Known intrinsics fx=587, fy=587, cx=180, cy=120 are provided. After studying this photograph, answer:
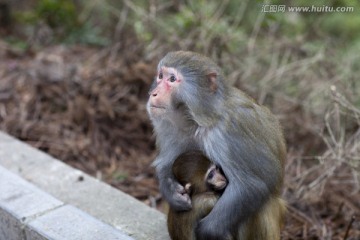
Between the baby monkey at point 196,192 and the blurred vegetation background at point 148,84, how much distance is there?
4.46 ft

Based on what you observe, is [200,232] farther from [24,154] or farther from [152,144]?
[152,144]

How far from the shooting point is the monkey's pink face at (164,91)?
342 cm

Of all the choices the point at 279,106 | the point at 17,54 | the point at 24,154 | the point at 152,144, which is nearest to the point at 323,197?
the point at 279,106

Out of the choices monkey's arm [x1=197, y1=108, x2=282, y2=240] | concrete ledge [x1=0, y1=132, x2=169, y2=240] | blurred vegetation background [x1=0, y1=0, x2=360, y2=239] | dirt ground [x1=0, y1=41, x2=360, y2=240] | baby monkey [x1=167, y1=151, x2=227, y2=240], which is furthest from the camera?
blurred vegetation background [x1=0, y1=0, x2=360, y2=239]

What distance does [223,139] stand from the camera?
3334 mm

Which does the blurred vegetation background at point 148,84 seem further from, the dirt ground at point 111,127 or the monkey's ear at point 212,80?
the monkey's ear at point 212,80

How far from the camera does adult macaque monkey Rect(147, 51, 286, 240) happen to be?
3.31m

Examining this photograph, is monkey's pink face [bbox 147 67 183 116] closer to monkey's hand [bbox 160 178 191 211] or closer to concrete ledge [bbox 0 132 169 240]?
monkey's hand [bbox 160 178 191 211]

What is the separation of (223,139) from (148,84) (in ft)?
10.4

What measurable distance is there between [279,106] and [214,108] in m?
3.03

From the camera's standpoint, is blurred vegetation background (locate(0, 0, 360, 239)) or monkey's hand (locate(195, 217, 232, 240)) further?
blurred vegetation background (locate(0, 0, 360, 239))

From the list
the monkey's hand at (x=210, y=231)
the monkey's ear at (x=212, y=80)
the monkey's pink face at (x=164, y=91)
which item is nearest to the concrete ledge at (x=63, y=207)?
the monkey's hand at (x=210, y=231)

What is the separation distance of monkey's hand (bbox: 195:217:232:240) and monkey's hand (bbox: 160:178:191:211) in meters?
0.13

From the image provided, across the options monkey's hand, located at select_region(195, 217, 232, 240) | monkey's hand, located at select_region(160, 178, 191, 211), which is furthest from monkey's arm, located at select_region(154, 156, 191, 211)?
monkey's hand, located at select_region(195, 217, 232, 240)
